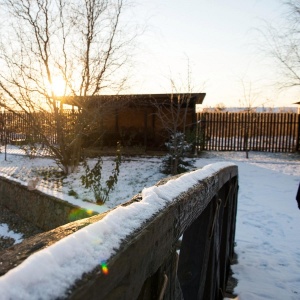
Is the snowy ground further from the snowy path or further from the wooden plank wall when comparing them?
the wooden plank wall

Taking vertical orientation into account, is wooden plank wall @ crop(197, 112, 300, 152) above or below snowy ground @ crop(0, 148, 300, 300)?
above

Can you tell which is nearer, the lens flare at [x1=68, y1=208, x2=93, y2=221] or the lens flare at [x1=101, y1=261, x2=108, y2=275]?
the lens flare at [x1=101, y1=261, x2=108, y2=275]

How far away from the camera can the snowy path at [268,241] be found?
10.5 feet

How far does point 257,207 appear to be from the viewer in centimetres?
682

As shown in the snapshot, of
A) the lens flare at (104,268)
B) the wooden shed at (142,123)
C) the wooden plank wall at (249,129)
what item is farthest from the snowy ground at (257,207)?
the wooden shed at (142,123)

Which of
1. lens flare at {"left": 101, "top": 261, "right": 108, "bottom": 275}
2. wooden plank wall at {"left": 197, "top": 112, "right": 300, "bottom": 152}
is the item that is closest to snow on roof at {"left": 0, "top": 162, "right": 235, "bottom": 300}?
lens flare at {"left": 101, "top": 261, "right": 108, "bottom": 275}

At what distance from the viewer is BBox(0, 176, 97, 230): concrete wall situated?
231 inches

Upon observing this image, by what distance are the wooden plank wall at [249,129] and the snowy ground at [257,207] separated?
2161 millimetres

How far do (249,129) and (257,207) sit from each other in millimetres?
11079

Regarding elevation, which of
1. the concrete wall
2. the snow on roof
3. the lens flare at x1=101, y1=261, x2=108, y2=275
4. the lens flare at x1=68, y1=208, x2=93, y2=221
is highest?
the snow on roof

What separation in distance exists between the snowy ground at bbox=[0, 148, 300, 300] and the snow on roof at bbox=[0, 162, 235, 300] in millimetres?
20

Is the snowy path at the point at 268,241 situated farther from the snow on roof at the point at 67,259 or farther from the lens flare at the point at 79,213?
the snow on roof at the point at 67,259

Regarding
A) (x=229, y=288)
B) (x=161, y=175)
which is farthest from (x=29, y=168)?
(x=229, y=288)

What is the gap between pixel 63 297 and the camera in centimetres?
48
